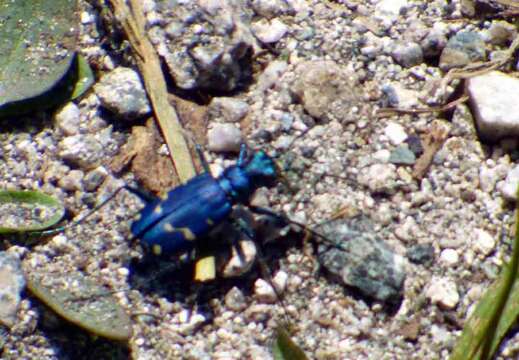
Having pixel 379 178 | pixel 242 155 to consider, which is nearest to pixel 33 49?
pixel 242 155

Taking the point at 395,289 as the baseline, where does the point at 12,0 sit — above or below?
above

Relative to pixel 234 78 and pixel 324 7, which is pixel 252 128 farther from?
pixel 324 7

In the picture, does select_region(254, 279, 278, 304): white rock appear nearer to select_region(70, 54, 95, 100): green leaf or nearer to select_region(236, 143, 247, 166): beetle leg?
select_region(236, 143, 247, 166): beetle leg

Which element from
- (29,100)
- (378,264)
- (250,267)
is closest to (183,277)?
(250,267)

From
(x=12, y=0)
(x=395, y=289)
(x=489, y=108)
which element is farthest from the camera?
(x=12, y=0)

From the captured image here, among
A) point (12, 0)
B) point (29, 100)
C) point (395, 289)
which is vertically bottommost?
point (395, 289)

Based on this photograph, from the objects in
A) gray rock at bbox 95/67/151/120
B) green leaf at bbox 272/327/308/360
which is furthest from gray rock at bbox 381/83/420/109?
green leaf at bbox 272/327/308/360

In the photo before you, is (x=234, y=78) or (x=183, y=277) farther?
(x=234, y=78)

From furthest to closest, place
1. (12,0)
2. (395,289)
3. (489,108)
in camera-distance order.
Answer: (12,0)
(489,108)
(395,289)
